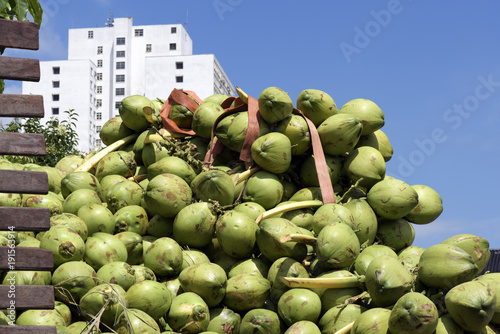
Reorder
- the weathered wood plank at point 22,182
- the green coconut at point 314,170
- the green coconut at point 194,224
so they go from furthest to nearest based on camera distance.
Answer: the green coconut at point 314,170 → the green coconut at point 194,224 → the weathered wood plank at point 22,182

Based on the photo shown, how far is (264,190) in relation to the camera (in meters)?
4.51

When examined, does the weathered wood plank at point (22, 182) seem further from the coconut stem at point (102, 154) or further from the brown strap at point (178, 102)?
the coconut stem at point (102, 154)

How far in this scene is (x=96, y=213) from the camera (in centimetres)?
443

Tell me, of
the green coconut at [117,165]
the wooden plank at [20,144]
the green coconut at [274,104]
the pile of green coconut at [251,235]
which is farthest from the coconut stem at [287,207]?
the wooden plank at [20,144]

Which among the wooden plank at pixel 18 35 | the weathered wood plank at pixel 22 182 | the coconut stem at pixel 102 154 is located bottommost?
the weathered wood plank at pixel 22 182

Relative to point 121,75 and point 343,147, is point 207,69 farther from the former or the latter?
point 343,147

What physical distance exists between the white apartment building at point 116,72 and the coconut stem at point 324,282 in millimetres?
74587

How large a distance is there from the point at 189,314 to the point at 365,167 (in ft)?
6.28

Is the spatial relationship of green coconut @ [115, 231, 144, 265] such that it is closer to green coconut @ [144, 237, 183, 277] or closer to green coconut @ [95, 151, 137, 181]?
green coconut @ [144, 237, 183, 277]

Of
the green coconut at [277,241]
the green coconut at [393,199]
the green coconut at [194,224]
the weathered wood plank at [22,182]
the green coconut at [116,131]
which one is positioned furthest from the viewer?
the green coconut at [116,131]

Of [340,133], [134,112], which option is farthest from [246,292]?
[134,112]

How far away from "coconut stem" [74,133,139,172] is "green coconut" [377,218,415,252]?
264cm

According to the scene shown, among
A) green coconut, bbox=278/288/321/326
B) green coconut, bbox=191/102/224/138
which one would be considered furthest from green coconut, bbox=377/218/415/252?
green coconut, bbox=191/102/224/138

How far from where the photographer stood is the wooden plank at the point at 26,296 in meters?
3.15
